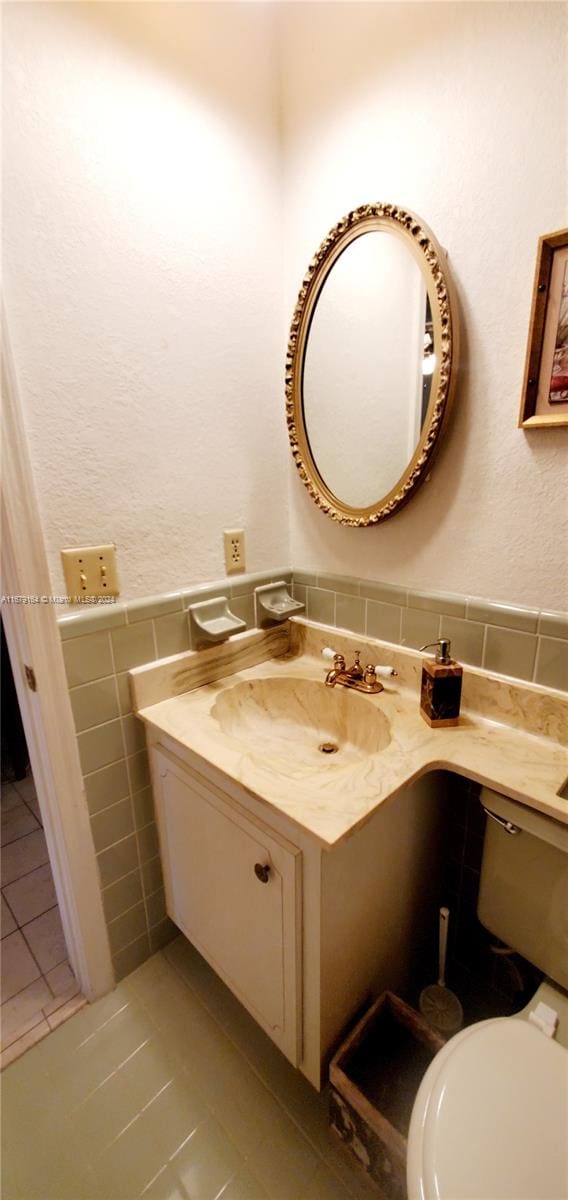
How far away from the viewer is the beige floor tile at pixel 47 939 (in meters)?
1.32

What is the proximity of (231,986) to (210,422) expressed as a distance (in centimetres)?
134

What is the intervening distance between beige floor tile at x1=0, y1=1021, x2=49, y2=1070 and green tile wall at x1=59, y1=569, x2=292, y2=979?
0.19 m

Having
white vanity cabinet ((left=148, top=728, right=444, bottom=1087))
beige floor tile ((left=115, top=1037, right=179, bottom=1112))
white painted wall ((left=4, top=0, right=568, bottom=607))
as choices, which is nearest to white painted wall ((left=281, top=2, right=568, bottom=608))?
white painted wall ((left=4, top=0, right=568, bottom=607))

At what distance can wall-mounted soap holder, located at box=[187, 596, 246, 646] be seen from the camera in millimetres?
1137

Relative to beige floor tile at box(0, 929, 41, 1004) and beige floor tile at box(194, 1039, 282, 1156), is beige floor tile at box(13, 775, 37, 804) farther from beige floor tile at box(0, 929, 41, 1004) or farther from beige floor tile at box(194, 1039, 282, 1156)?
beige floor tile at box(194, 1039, 282, 1156)

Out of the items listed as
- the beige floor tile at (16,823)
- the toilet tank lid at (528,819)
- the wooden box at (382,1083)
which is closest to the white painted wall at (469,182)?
the toilet tank lid at (528,819)

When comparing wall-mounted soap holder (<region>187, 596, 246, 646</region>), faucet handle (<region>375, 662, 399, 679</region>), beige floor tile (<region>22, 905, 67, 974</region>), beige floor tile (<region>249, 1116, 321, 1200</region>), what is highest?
wall-mounted soap holder (<region>187, 596, 246, 646</region>)

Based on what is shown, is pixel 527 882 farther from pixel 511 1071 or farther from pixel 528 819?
pixel 511 1071

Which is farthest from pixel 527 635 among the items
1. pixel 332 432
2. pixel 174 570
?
pixel 174 570

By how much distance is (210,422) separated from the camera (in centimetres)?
113

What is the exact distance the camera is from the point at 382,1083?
0.96 meters

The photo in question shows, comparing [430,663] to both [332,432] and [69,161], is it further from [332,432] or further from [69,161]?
[69,161]

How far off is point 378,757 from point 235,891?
423 mm

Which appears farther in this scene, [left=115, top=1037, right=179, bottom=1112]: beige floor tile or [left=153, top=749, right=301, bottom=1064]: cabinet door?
[left=115, top=1037, right=179, bottom=1112]: beige floor tile
